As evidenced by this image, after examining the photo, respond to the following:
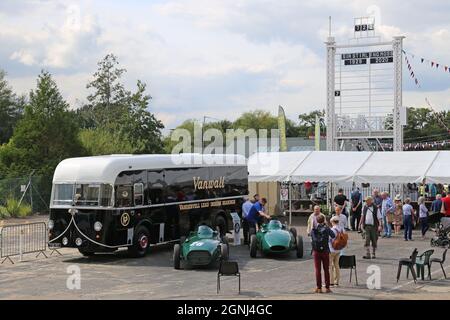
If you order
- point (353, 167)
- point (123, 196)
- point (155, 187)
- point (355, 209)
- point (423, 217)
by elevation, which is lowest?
point (423, 217)

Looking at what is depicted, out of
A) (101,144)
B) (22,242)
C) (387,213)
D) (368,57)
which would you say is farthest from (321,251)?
(101,144)

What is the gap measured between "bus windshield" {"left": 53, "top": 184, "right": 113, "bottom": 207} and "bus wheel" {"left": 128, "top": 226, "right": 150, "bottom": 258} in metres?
1.43

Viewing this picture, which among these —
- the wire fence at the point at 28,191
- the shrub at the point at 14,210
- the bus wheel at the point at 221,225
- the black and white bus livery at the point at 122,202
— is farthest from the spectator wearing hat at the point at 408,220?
the wire fence at the point at 28,191

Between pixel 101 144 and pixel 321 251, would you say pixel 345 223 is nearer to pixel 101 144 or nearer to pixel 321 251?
pixel 321 251

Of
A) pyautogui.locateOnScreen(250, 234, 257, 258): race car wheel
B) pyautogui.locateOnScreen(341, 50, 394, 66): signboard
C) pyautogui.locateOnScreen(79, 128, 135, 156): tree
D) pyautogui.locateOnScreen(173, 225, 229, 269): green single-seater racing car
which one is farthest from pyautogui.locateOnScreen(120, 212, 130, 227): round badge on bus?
pyautogui.locateOnScreen(79, 128, 135, 156): tree

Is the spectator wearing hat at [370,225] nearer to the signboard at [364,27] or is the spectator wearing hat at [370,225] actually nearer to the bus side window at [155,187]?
the bus side window at [155,187]

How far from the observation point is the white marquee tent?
27.4m

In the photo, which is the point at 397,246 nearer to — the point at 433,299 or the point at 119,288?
the point at 433,299

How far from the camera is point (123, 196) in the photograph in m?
19.2

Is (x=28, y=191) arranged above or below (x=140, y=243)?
above

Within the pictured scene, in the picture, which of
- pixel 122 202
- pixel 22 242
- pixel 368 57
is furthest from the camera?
pixel 368 57

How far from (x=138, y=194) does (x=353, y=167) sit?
40.6 ft

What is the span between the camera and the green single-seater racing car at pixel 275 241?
19.3 metres

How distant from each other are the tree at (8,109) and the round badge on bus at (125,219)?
6624 centimetres
